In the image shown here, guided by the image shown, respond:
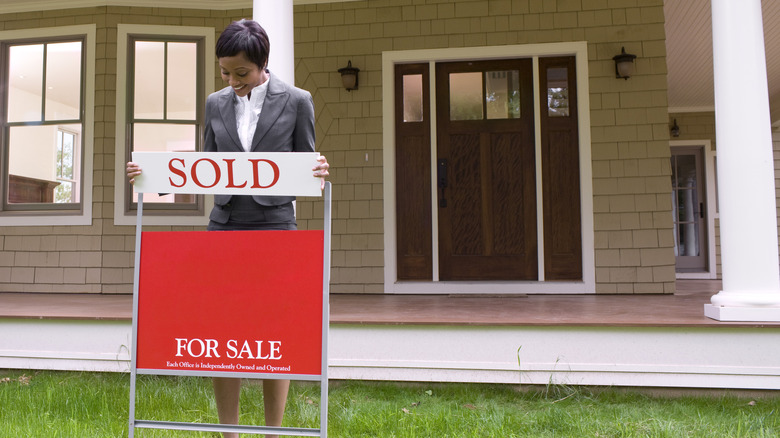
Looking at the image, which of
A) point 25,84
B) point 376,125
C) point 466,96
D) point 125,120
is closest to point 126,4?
point 125,120

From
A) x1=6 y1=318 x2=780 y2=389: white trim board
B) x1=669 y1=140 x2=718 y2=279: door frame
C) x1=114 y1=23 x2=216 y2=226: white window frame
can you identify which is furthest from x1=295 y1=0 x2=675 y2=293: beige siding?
x1=669 y1=140 x2=718 y2=279: door frame

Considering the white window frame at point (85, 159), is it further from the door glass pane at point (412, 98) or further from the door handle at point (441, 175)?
the door handle at point (441, 175)

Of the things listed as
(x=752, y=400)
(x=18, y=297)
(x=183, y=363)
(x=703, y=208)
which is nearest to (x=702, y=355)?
(x=752, y=400)

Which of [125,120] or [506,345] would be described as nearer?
[506,345]

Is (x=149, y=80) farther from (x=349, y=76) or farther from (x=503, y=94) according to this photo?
(x=503, y=94)

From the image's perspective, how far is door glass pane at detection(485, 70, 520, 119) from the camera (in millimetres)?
5062

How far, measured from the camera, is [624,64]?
186 inches

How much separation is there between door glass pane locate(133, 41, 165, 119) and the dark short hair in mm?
3925

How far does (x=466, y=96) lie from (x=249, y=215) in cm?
371

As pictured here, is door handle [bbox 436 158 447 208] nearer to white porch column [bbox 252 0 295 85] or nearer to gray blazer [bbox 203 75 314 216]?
white porch column [bbox 252 0 295 85]

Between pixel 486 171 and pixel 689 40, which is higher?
pixel 689 40

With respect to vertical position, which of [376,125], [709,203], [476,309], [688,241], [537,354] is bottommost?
[537,354]

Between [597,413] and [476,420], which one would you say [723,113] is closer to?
[597,413]

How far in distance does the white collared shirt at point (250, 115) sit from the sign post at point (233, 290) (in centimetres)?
17
